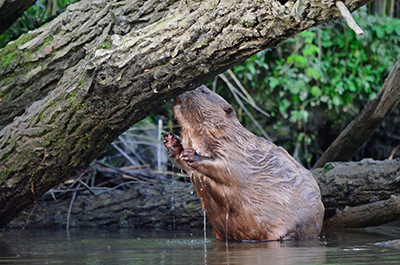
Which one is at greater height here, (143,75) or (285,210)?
(143,75)

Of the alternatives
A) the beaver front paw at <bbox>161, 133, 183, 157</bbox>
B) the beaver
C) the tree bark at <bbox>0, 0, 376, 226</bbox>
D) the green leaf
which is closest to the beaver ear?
the beaver

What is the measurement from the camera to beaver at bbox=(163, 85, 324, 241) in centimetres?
334

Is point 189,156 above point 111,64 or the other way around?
the other way around

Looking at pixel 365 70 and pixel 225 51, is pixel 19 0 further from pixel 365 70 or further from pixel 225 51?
pixel 365 70

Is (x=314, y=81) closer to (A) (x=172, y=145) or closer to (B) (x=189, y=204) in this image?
(B) (x=189, y=204)

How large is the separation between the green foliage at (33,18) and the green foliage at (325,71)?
2.45 meters

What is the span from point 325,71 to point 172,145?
3.74 m

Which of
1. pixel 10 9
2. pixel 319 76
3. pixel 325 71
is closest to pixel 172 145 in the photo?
pixel 10 9

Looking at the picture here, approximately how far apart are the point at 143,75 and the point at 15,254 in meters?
1.17

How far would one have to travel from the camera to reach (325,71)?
21.7 feet

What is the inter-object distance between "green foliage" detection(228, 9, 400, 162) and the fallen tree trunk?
2225 millimetres

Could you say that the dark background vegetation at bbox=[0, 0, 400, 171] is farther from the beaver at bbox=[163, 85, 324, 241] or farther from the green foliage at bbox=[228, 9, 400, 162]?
the beaver at bbox=[163, 85, 324, 241]

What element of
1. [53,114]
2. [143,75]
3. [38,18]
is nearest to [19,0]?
[53,114]

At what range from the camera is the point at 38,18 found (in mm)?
5500
